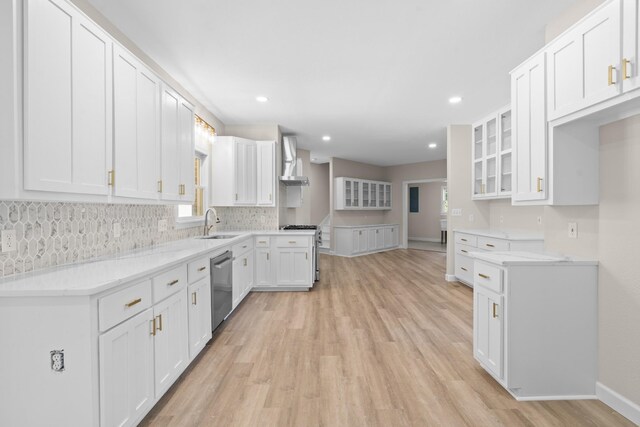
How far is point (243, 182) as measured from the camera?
15.5ft

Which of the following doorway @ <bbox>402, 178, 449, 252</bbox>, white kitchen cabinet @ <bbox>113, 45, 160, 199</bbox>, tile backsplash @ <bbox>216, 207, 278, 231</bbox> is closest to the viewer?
white kitchen cabinet @ <bbox>113, 45, 160, 199</bbox>

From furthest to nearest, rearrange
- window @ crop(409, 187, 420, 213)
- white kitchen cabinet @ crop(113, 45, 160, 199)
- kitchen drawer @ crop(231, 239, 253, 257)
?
window @ crop(409, 187, 420, 213), kitchen drawer @ crop(231, 239, 253, 257), white kitchen cabinet @ crop(113, 45, 160, 199)

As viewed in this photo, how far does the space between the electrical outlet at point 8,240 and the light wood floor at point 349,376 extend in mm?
1219

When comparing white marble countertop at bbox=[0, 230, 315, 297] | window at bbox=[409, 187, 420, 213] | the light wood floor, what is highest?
window at bbox=[409, 187, 420, 213]

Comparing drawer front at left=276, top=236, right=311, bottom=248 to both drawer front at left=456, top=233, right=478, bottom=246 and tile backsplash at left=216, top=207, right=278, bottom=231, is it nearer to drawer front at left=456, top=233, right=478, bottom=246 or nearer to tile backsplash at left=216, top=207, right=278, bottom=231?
tile backsplash at left=216, top=207, right=278, bottom=231

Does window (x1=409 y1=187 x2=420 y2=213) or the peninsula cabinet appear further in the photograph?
window (x1=409 y1=187 x2=420 y2=213)

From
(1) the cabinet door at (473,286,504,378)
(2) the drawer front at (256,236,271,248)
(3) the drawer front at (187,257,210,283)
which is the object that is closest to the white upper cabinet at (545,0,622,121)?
(1) the cabinet door at (473,286,504,378)

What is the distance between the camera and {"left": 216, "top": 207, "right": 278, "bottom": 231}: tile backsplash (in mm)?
4984

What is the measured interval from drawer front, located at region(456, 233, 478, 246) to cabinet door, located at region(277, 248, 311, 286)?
2.48 metres

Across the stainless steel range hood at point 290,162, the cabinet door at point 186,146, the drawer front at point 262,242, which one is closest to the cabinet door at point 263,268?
the drawer front at point 262,242

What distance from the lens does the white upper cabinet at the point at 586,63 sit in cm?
159

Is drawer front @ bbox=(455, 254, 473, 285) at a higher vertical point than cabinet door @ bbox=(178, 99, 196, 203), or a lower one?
lower

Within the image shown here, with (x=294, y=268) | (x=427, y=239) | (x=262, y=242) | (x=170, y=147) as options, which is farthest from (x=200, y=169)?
(x=427, y=239)

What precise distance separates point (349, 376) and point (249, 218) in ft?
11.0
